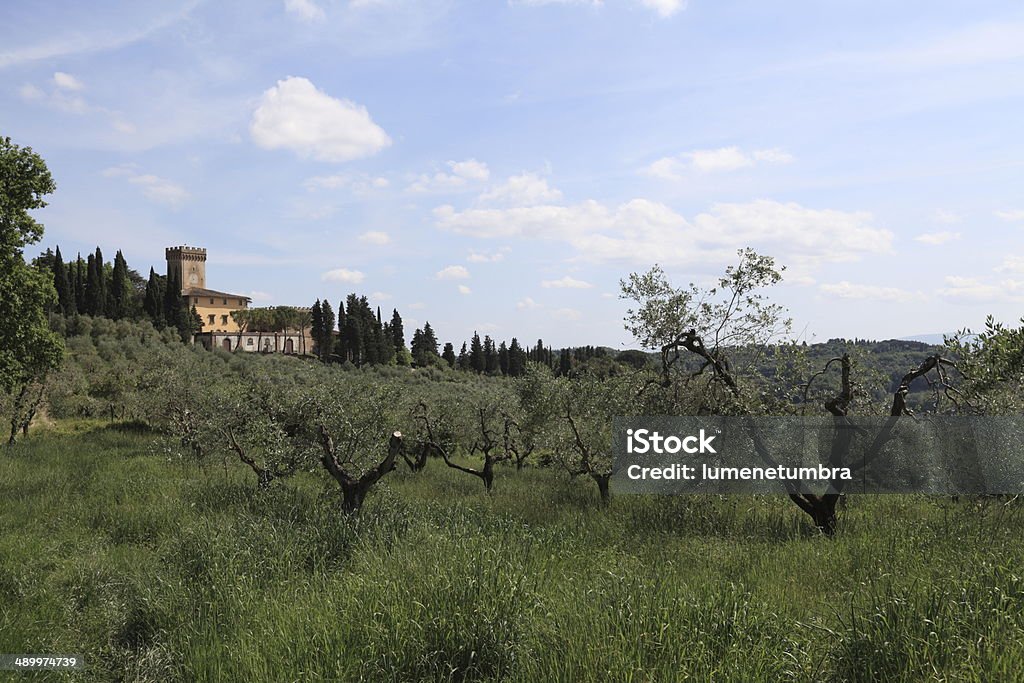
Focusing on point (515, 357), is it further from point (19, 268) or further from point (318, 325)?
point (19, 268)

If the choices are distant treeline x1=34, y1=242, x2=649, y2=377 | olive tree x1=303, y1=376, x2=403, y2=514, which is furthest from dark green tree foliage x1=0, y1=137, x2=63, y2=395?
distant treeline x1=34, y1=242, x2=649, y2=377

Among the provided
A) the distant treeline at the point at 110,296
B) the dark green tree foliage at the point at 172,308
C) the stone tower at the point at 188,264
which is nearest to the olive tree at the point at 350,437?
the distant treeline at the point at 110,296

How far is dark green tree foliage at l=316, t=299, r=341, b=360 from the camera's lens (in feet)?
289

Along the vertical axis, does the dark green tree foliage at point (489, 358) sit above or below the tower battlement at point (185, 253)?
below

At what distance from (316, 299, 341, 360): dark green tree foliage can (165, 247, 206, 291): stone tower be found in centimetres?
5591

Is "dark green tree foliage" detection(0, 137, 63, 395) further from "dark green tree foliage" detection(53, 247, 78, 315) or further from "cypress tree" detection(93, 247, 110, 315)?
"cypress tree" detection(93, 247, 110, 315)

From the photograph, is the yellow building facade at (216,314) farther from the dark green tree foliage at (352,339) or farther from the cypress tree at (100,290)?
the dark green tree foliage at (352,339)

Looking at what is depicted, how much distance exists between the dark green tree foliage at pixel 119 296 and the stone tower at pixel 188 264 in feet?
181

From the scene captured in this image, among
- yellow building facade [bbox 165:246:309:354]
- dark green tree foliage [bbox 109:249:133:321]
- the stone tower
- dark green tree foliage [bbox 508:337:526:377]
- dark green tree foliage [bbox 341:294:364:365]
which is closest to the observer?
dark green tree foliage [bbox 109:249:133:321]

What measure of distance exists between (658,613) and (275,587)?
5606 mm

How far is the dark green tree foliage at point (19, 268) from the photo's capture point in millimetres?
19766

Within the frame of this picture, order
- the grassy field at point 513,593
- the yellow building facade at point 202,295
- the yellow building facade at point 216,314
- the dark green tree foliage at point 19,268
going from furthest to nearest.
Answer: the yellow building facade at point 202,295 → the yellow building facade at point 216,314 → the dark green tree foliage at point 19,268 → the grassy field at point 513,593

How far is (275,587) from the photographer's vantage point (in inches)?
370

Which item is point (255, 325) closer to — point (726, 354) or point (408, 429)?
point (408, 429)
